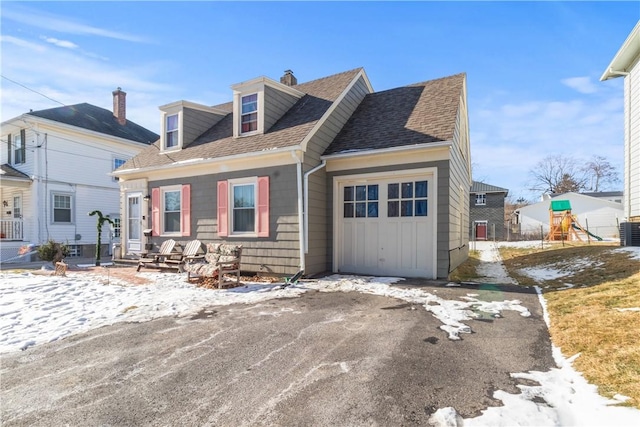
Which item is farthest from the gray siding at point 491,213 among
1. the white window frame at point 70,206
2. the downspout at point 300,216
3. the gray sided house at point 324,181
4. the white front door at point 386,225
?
the white window frame at point 70,206

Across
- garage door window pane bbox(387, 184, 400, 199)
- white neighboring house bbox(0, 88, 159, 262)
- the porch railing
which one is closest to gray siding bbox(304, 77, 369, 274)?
garage door window pane bbox(387, 184, 400, 199)

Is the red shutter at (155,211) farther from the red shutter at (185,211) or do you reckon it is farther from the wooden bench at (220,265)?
the wooden bench at (220,265)

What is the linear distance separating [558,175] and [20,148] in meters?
54.6

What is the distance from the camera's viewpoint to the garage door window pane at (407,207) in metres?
8.42

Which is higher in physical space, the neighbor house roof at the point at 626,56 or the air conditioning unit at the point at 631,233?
the neighbor house roof at the point at 626,56

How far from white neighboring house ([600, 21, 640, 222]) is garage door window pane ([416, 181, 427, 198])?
754 centimetres

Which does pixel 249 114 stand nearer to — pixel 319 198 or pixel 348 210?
pixel 319 198

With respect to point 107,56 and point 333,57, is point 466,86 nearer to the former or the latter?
point 333,57

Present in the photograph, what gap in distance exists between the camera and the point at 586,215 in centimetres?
3262

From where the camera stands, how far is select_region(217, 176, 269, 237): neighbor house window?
8.96 meters

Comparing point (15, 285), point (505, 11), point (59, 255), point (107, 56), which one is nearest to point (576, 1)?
point (505, 11)

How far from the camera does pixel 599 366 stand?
313 centimetres

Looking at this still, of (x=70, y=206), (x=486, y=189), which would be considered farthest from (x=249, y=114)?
(x=486, y=189)

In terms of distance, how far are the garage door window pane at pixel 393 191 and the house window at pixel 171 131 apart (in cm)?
765
